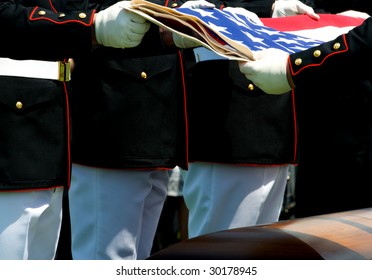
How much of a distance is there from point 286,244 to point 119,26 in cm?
118

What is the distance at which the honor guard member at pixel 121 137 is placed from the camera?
375 cm

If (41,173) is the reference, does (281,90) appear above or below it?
above

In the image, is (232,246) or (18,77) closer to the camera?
(232,246)

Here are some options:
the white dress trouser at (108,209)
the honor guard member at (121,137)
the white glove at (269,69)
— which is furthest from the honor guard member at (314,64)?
the white dress trouser at (108,209)

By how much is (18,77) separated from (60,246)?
235 centimetres

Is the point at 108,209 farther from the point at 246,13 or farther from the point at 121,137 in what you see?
the point at 246,13

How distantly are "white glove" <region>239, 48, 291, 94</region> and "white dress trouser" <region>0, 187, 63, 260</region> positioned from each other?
2.55 ft

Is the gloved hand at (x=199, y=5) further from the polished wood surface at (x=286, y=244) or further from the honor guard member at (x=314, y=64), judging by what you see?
the polished wood surface at (x=286, y=244)

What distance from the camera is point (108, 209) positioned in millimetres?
3795

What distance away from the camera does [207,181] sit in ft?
13.1

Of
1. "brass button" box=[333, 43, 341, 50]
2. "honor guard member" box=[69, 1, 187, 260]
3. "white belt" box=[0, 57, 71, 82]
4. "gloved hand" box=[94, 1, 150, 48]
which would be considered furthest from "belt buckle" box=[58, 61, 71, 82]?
"brass button" box=[333, 43, 341, 50]

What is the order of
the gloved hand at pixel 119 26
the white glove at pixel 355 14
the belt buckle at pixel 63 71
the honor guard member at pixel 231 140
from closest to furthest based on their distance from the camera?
1. the gloved hand at pixel 119 26
2. the belt buckle at pixel 63 71
3. the honor guard member at pixel 231 140
4. the white glove at pixel 355 14
